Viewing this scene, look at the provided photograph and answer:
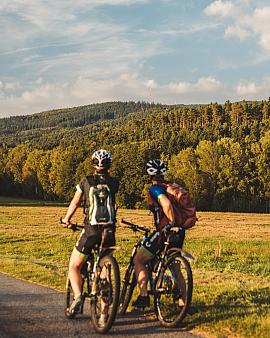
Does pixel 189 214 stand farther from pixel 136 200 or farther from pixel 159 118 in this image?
pixel 159 118

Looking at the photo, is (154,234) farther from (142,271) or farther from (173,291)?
(173,291)

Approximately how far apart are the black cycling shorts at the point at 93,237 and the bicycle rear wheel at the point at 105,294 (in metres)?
0.26

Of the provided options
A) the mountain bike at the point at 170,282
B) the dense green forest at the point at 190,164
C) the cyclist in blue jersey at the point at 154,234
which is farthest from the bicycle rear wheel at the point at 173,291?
the dense green forest at the point at 190,164

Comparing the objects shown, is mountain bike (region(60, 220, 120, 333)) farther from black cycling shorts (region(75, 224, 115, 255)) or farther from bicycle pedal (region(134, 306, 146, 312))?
bicycle pedal (region(134, 306, 146, 312))

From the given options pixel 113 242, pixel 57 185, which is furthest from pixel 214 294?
pixel 57 185

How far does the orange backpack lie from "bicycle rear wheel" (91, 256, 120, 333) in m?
1.02

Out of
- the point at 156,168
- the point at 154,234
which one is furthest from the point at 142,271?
the point at 156,168

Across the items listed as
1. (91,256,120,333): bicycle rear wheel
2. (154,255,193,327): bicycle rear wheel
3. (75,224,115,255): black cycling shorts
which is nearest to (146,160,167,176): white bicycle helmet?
(75,224,115,255): black cycling shorts

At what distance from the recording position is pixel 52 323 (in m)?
6.98

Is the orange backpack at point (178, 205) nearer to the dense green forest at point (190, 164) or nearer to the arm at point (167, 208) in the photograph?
the arm at point (167, 208)

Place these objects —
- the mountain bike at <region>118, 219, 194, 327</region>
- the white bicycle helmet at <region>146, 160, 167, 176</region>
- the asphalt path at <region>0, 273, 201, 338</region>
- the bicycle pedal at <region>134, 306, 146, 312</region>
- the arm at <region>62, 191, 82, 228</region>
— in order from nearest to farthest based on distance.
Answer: the asphalt path at <region>0, 273, 201, 338</region>
the mountain bike at <region>118, 219, 194, 327</region>
the arm at <region>62, 191, 82, 228</region>
the white bicycle helmet at <region>146, 160, 167, 176</region>
the bicycle pedal at <region>134, 306, 146, 312</region>

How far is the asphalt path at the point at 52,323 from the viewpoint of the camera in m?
6.43

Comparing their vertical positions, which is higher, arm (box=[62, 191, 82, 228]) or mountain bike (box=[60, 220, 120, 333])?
arm (box=[62, 191, 82, 228])

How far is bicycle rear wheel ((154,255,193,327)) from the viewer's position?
6523 millimetres
